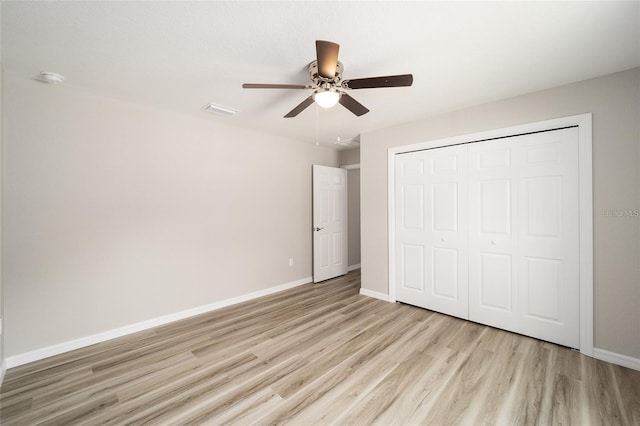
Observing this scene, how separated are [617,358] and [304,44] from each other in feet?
11.9

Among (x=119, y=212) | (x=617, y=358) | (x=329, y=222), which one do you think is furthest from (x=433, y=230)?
Result: (x=119, y=212)

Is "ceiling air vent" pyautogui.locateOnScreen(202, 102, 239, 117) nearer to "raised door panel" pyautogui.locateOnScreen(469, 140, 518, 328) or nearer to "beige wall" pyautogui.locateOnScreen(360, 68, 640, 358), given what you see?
"raised door panel" pyautogui.locateOnScreen(469, 140, 518, 328)

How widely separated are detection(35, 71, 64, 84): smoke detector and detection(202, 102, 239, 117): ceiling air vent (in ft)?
3.95

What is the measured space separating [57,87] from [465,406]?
4318mm

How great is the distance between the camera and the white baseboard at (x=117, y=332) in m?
2.37

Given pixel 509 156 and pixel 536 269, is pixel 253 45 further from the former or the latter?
pixel 536 269

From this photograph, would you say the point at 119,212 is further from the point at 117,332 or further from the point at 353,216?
the point at 353,216

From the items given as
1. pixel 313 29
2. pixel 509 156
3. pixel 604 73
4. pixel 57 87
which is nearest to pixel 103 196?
pixel 57 87

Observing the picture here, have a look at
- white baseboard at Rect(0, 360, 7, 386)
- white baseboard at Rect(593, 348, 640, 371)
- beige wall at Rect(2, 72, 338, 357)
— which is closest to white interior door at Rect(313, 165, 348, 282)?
beige wall at Rect(2, 72, 338, 357)

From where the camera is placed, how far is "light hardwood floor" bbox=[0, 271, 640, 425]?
5.77 feet

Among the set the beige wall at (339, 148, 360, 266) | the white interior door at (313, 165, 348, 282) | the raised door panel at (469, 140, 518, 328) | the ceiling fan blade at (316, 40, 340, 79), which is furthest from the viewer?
the beige wall at (339, 148, 360, 266)

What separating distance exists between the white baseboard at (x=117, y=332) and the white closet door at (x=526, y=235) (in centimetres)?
303

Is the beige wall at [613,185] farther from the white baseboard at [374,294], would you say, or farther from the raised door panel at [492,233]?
the white baseboard at [374,294]

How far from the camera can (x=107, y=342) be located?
2.73 metres
